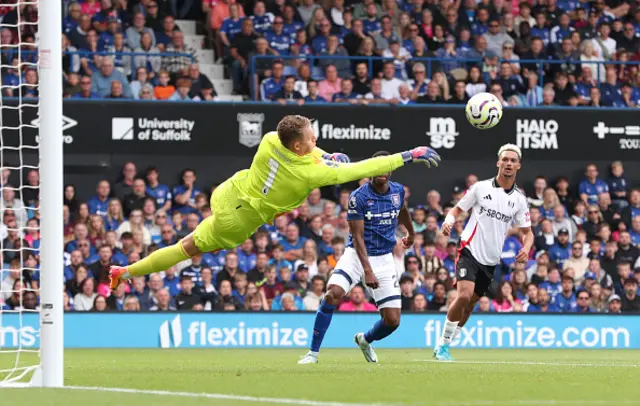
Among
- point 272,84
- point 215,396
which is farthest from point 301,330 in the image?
point 215,396

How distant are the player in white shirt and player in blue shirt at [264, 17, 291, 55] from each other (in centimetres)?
1015

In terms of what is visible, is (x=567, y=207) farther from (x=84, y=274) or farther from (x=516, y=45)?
(x=84, y=274)

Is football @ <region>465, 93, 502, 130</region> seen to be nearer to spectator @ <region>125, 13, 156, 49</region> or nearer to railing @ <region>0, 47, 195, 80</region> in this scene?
railing @ <region>0, 47, 195, 80</region>

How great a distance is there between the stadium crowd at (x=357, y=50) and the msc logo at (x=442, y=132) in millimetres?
449

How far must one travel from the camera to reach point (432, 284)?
21062 mm

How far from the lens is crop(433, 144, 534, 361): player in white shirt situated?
13633 millimetres

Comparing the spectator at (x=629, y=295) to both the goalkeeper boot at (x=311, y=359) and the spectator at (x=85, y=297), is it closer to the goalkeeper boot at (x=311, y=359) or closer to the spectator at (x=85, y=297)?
the spectator at (x=85, y=297)

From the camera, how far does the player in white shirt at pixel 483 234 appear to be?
44.7ft

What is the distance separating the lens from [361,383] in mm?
9516

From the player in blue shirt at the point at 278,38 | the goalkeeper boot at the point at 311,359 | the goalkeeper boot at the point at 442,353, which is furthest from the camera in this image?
the player in blue shirt at the point at 278,38

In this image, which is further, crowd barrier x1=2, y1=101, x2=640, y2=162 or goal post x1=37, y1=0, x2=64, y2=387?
crowd barrier x1=2, y1=101, x2=640, y2=162

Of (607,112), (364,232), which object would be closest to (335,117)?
(607,112)

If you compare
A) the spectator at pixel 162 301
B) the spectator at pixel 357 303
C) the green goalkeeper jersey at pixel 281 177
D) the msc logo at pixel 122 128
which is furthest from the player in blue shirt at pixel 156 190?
the green goalkeeper jersey at pixel 281 177

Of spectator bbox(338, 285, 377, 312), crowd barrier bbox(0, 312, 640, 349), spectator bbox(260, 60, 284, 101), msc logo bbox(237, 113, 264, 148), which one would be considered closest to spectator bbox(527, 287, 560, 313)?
crowd barrier bbox(0, 312, 640, 349)
